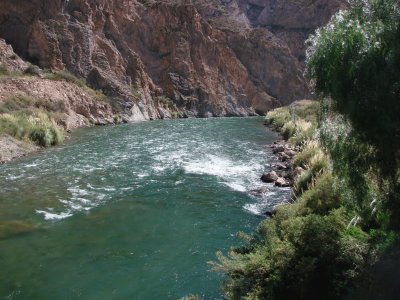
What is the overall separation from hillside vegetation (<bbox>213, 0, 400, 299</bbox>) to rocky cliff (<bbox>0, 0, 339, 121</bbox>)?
4836 cm

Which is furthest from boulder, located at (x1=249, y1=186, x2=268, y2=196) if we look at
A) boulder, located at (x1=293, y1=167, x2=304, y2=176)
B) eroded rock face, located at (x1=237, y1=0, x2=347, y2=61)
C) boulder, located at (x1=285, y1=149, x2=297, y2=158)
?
eroded rock face, located at (x1=237, y1=0, x2=347, y2=61)

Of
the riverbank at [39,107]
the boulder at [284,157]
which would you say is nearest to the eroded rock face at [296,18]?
the riverbank at [39,107]

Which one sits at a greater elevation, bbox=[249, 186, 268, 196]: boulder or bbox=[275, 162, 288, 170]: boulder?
bbox=[275, 162, 288, 170]: boulder

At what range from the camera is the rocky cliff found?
52.4 m

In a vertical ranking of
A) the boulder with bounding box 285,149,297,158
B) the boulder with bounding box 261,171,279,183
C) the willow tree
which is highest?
the willow tree

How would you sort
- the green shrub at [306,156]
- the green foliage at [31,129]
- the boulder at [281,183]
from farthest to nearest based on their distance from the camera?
the green foliage at [31,129]
the green shrub at [306,156]
the boulder at [281,183]

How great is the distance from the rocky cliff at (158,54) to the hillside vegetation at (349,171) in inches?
1904

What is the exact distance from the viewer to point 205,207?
Answer: 13.9 metres

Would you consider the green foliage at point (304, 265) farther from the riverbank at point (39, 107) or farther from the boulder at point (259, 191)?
the riverbank at point (39, 107)

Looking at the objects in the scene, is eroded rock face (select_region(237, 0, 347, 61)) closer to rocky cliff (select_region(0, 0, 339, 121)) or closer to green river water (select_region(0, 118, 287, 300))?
rocky cliff (select_region(0, 0, 339, 121))

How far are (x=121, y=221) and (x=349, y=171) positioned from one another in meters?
7.21

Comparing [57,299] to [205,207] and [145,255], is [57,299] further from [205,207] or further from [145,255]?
[205,207]

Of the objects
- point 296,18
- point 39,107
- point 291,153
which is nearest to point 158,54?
point 39,107

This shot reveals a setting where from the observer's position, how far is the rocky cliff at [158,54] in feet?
172
